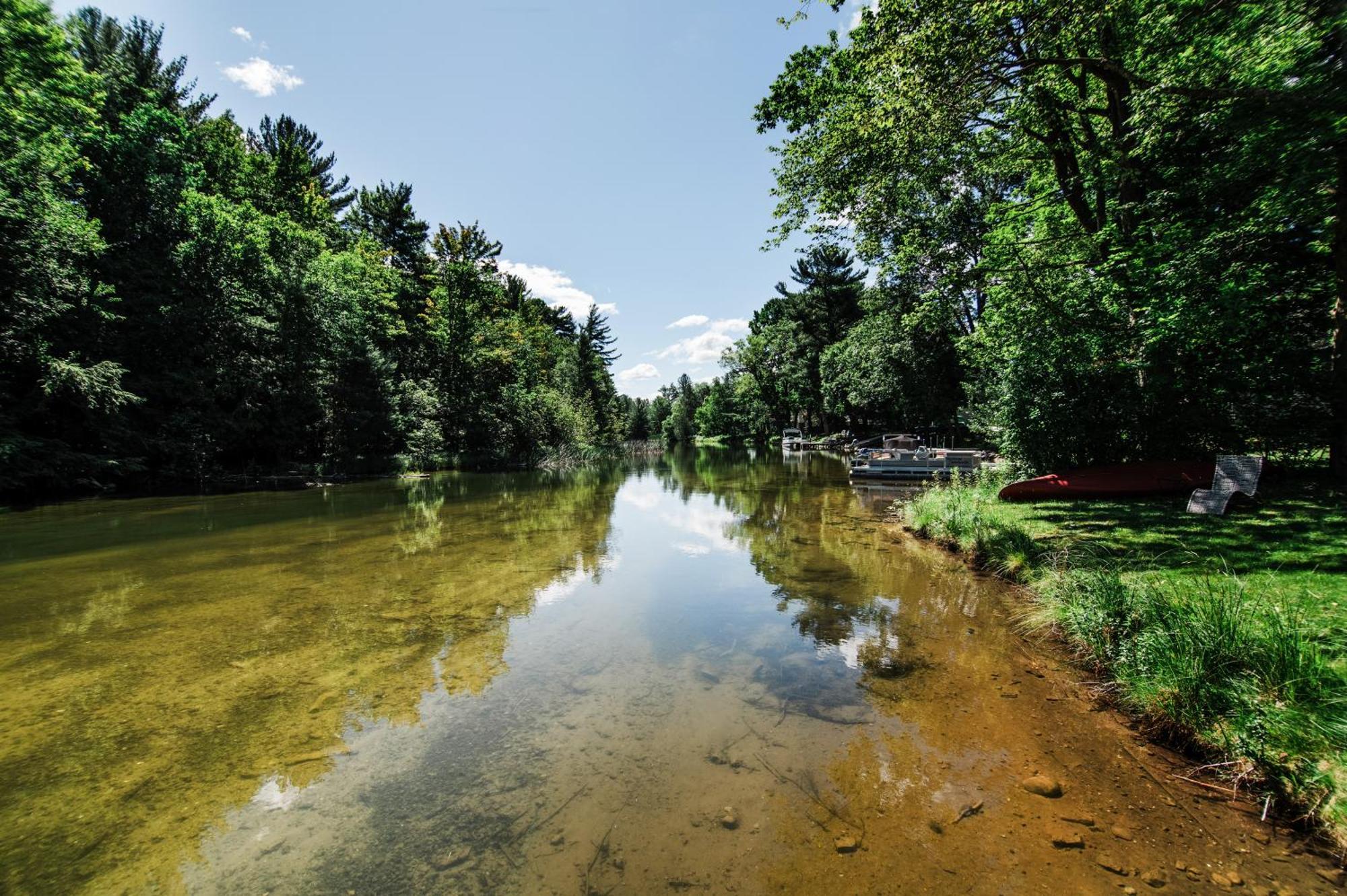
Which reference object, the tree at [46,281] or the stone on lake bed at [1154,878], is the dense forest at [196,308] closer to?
the tree at [46,281]

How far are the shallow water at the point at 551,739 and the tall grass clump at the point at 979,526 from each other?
21.1 inches

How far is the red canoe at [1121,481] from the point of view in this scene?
34.4ft

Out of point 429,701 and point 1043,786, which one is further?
point 429,701

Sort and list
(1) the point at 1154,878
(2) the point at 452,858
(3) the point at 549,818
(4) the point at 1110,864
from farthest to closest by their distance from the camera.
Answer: (3) the point at 549,818 → (2) the point at 452,858 → (4) the point at 1110,864 → (1) the point at 1154,878

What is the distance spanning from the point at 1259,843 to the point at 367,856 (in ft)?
16.6

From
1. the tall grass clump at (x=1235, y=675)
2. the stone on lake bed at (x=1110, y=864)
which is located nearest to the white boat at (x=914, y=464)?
the tall grass clump at (x=1235, y=675)

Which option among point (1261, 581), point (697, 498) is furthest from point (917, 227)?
point (1261, 581)

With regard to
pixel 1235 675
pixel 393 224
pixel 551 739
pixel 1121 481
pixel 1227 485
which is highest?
pixel 393 224

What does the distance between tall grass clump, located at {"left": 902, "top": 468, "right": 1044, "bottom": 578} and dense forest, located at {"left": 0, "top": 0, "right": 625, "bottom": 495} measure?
88.5 feet

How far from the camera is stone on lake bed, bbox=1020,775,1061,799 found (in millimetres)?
3381

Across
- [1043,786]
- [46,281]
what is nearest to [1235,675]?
[1043,786]

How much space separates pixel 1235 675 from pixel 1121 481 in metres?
9.49

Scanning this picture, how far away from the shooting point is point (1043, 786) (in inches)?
136

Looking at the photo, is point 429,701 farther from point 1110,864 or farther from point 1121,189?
point 1121,189
